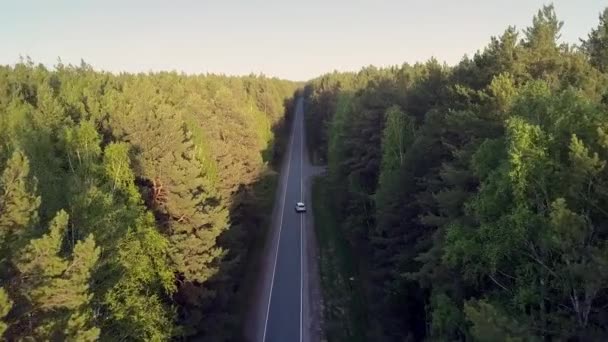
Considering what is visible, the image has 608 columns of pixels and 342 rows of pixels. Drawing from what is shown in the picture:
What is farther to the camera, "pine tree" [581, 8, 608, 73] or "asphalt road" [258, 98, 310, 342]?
"asphalt road" [258, 98, 310, 342]

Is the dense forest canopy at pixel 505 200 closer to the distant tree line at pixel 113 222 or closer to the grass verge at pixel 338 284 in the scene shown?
the grass verge at pixel 338 284

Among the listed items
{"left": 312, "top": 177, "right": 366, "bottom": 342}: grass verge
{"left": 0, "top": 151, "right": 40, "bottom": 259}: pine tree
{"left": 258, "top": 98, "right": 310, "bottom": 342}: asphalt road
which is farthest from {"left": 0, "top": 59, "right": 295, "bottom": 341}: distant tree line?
{"left": 312, "top": 177, "right": 366, "bottom": 342}: grass verge

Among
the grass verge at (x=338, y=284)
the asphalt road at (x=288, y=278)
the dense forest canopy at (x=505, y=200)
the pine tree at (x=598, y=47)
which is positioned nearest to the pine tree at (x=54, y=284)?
the dense forest canopy at (x=505, y=200)

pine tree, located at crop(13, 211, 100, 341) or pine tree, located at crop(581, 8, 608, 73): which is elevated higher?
pine tree, located at crop(581, 8, 608, 73)

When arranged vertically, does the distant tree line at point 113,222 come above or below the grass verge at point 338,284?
above

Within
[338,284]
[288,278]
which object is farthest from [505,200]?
[288,278]

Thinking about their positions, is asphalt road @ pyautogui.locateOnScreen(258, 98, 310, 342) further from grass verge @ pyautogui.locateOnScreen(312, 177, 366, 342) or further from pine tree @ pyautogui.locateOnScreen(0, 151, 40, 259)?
pine tree @ pyautogui.locateOnScreen(0, 151, 40, 259)
